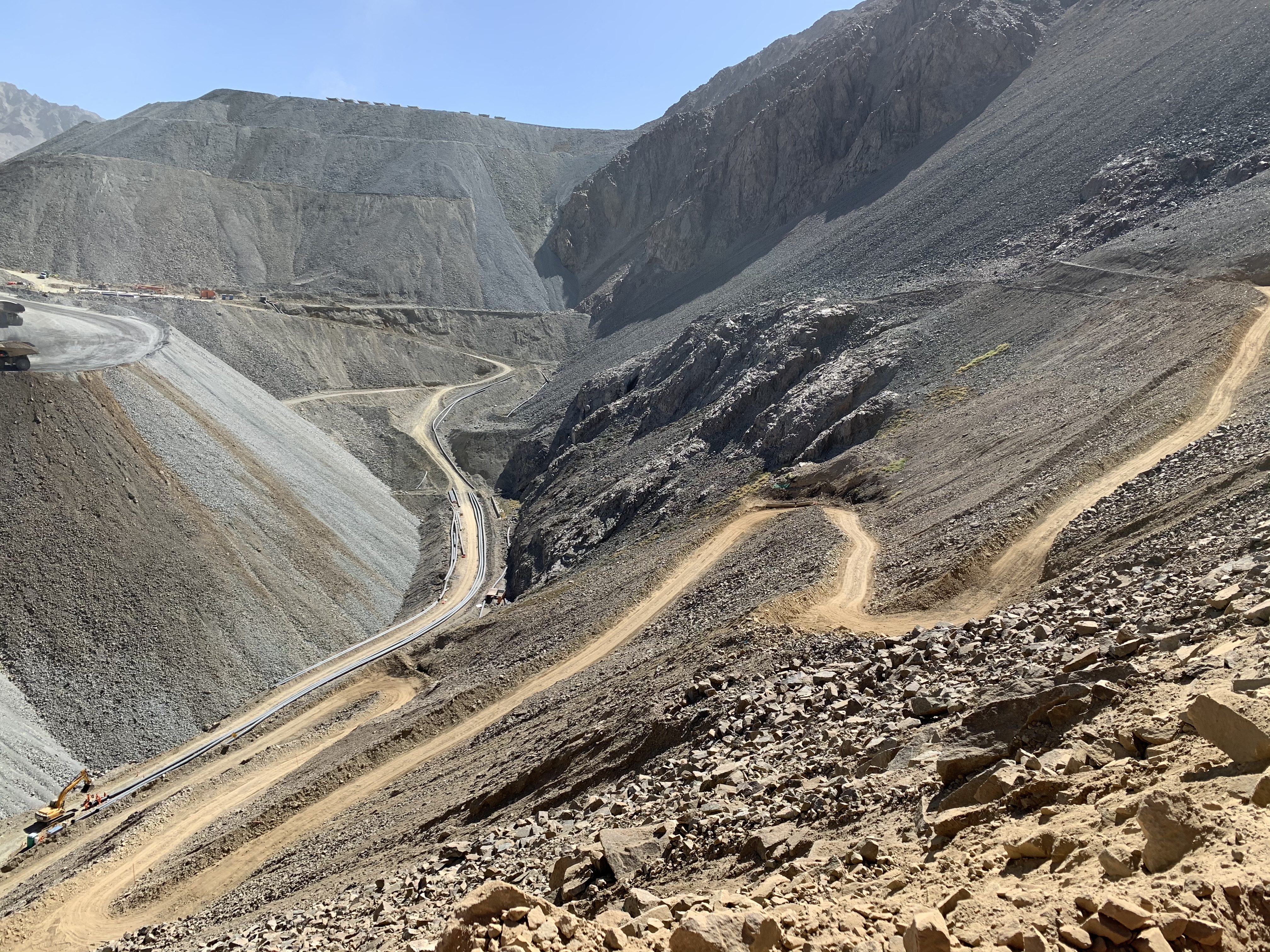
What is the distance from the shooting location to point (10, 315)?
49.5 metres

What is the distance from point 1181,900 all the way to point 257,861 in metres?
21.0

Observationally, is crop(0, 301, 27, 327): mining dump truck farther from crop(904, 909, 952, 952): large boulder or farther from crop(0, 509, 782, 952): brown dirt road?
crop(904, 909, 952, 952): large boulder

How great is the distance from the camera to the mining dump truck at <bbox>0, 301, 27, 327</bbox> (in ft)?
160

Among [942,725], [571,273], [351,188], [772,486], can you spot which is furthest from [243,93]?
[942,725]

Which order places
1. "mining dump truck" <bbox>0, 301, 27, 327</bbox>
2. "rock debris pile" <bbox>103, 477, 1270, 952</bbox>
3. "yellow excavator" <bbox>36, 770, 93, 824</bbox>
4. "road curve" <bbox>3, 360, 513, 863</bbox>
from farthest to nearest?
"mining dump truck" <bbox>0, 301, 27, 327</bbox>
"road curve" <bbox>3, 360, 513, 863</bbox>
"yellow excavator" <bbox>36, 770, 93, 824</bbox>
"rock debris pile" <bbox>103, 477, 1270, 952</bbox>

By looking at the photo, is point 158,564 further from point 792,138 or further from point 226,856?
point 792,138

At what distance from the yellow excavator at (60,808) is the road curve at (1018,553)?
23801 millimetres

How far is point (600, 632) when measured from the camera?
98.2 feet

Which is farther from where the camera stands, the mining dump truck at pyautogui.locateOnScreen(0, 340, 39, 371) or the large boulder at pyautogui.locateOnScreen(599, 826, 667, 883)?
the mining dump truck at pyautogui.locateOnScreen(0, 340, 39, 371)

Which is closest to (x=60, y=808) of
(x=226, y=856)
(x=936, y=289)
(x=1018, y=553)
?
(x=226, y=856)

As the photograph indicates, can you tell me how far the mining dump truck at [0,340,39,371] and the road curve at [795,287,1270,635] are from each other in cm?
3744

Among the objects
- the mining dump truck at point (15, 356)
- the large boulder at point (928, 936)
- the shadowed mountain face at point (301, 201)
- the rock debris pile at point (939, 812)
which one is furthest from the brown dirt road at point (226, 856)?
the shadowed mountain face at point (301, 201)

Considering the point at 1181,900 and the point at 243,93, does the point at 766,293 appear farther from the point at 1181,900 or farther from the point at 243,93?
the point at 243,93

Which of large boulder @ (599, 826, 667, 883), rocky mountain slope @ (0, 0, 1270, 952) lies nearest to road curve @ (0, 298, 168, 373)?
rocky mountain slope @ (0, 0, 1270, 952)
